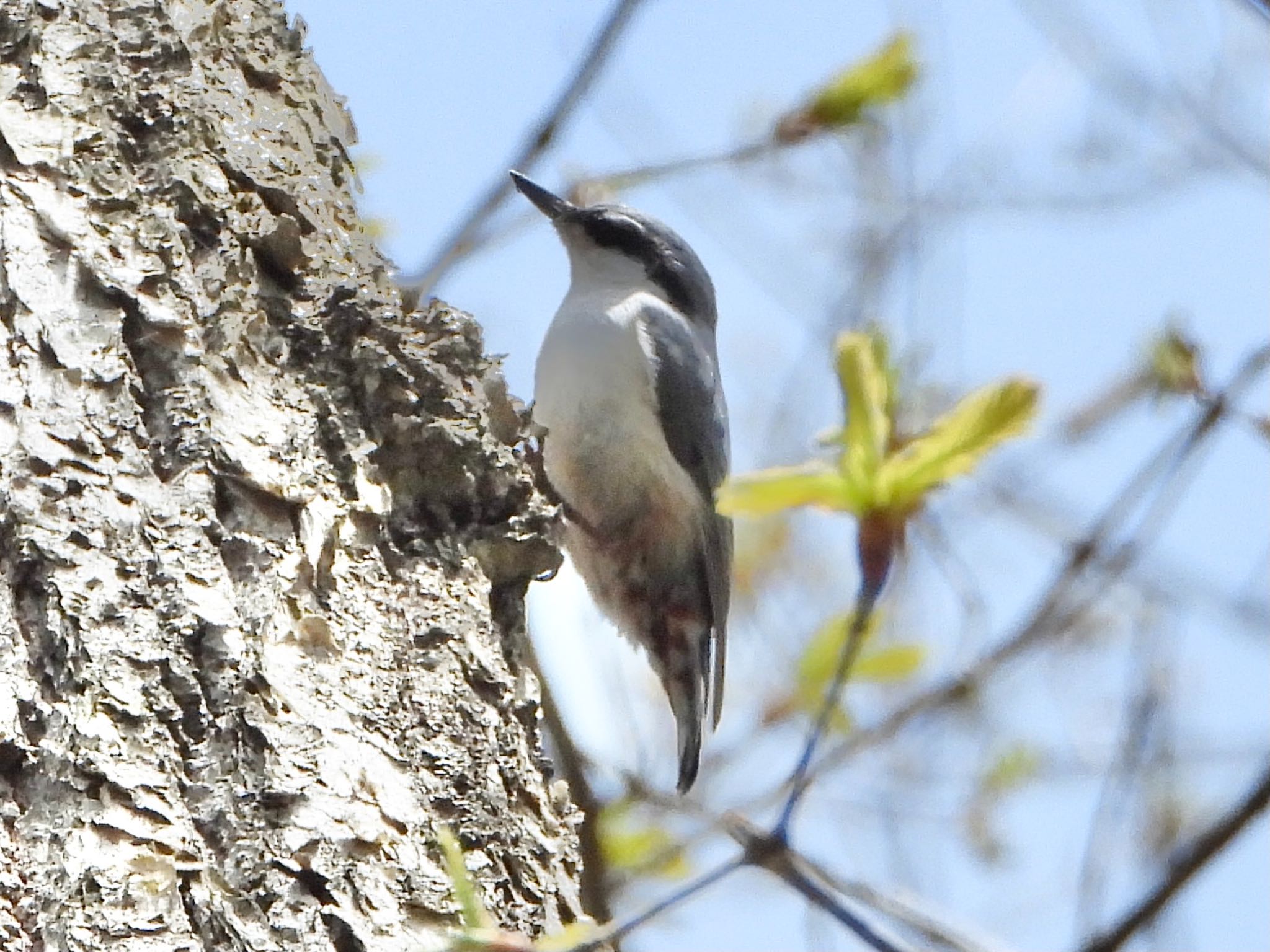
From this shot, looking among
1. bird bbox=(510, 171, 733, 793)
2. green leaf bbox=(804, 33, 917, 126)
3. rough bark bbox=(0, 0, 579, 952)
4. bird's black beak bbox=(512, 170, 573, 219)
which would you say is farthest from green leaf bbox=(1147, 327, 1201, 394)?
bird's black beak bbox=(512, 170, 573, 219)

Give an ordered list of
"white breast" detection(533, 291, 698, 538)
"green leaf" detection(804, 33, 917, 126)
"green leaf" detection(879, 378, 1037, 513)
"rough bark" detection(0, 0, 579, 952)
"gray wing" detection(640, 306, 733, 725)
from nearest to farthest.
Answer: "green leaf" detection(879, 378, 1037, 513) < "rough bark" detection(0, 0, 579, 952) < "green leaf" detection(804, 33, 917, 126) < "white breast" detection(533, 291, 698, 538) < "gray wing" detection(640, 306, 733, 725)

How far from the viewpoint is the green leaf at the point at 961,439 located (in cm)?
77

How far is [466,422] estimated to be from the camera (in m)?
1.81

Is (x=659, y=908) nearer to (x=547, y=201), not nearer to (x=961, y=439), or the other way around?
(x=961, y=439)

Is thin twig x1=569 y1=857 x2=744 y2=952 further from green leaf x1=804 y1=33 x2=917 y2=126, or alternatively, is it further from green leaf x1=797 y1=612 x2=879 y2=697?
green leaf x1=804 y1=33 x2=917 y2=126

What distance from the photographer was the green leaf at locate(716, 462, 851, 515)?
0.81m

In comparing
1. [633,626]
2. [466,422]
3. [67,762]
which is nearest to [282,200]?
[466,422]

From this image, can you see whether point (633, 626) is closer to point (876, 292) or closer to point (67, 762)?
point (876, 292)

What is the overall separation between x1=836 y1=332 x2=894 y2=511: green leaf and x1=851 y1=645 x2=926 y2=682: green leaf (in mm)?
185

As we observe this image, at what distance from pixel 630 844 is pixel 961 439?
1371 mm

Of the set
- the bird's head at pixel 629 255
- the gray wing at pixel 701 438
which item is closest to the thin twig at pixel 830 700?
the gray wing at pixel 701 438

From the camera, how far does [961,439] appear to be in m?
0.78

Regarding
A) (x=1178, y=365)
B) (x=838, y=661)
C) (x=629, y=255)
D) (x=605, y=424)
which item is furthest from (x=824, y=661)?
(x=629, y=255)

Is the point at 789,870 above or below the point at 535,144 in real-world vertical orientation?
below
